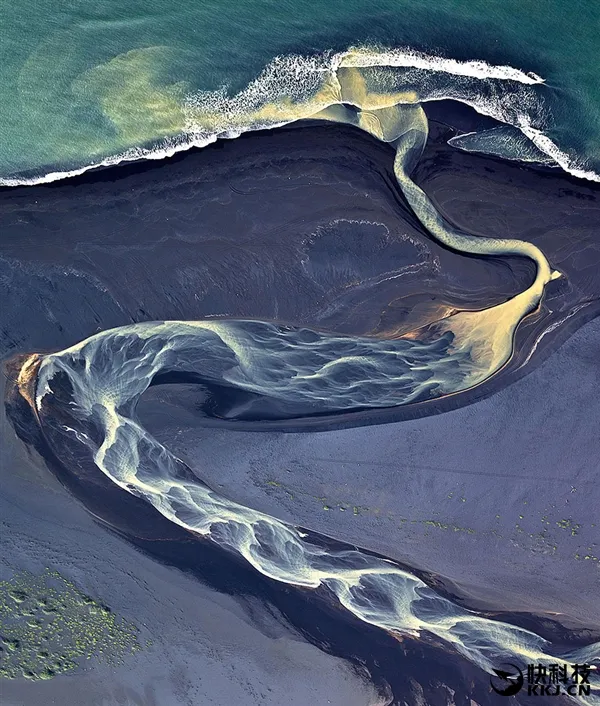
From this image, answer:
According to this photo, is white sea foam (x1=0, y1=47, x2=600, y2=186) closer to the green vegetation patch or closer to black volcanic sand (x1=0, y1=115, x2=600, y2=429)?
black volcanic sand (x1=0, y1=115, x2=600, y2=429)

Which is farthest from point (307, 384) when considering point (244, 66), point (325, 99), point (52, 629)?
point (52, 629)

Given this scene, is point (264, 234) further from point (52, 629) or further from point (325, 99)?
point (52, 629)

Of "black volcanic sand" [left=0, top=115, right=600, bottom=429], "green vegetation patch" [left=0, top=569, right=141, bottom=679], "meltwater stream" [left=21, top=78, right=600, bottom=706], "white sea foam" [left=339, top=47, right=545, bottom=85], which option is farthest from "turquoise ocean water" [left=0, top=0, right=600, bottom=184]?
"green vegetation patch" [left=0, top=569, right=141, bottom=679]

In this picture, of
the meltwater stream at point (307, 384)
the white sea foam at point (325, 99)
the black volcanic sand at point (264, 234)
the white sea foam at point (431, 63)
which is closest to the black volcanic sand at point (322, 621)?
the meltwater stream at point (307, 384)

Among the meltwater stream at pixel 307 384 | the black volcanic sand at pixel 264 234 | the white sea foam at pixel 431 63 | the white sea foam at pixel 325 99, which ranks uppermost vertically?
the white sea foam at pixel 431 63

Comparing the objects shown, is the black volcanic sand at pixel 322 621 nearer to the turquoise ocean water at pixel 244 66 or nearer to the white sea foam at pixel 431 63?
the turquoise ocean water at pixel 244 66
